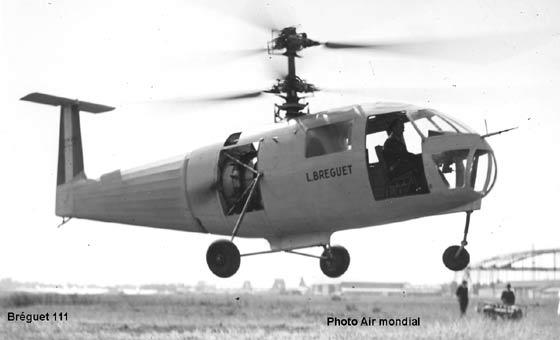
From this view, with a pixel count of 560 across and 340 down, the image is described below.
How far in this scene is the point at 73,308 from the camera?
34500mm

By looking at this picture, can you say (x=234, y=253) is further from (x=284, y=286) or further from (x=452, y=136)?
(x=284, y=286)

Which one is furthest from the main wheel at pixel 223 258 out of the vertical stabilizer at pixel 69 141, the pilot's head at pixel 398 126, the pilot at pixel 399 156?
the vertical stabilizer at pixel 69 141

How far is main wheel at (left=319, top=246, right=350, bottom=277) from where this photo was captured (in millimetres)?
16172

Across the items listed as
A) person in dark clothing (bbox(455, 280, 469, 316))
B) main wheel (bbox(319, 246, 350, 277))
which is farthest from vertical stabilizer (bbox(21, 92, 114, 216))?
person in dark clothing (bbox(455, 280, 469, 316))

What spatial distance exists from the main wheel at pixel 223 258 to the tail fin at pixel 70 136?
20.4 ft

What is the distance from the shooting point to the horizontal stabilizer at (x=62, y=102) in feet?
61.0

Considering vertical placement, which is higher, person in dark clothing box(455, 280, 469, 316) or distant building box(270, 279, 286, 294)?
person in dark clothing box(455, 280, 469, 316)

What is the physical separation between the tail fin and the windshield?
9.33 m

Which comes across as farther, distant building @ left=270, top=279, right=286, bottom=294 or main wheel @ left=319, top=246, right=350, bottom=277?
distant building @ left=270, top=279, right=286, bottom=294

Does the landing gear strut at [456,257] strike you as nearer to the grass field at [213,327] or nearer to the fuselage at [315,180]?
the fuselage at [315,180]

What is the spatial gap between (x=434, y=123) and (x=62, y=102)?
10.4m

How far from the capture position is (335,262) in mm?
16281

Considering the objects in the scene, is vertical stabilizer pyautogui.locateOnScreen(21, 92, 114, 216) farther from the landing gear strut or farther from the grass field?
the landing gear strut

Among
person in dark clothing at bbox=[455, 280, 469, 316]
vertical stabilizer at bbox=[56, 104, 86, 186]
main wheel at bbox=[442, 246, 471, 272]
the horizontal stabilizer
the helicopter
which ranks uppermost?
the horizontal stabilizer
